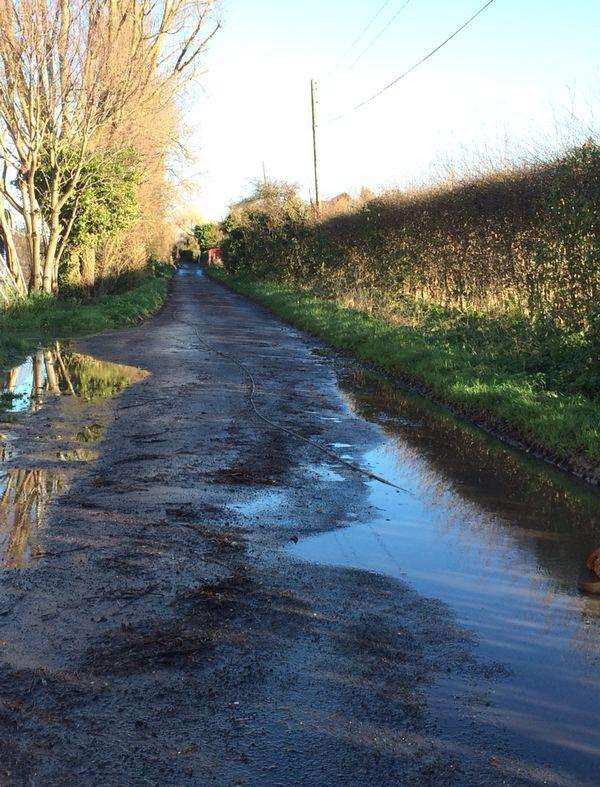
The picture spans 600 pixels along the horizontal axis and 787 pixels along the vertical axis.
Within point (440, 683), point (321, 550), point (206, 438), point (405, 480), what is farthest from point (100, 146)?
point (440, 683)

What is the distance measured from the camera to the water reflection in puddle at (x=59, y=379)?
1176cm

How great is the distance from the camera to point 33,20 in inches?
821

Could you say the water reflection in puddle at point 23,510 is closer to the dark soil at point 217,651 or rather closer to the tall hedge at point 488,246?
the dark soil at point 217,651

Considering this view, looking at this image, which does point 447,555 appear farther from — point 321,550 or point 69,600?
point 69,600

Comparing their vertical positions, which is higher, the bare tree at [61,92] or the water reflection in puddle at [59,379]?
the bare tree at [61,92]

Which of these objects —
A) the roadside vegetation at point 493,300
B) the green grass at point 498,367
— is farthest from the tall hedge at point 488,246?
the green grass at point 498,367

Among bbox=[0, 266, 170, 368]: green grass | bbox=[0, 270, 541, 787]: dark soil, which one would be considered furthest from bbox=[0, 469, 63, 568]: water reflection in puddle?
bbox=[0, 266, 170, 368]: green grass

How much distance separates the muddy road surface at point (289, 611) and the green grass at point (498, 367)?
59cm

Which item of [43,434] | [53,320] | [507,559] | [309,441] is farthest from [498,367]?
[53,320]

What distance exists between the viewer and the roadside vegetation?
10227 millimetres

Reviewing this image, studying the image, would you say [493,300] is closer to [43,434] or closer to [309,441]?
[309,441]

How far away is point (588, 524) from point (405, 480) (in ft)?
6.02

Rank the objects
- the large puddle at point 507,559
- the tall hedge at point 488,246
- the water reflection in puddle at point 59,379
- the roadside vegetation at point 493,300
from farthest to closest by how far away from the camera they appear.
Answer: the water reflection in puddle at point 59,379 < the tall hedge at point 488,246 < the roadside vegetation at point 493,300 < the large puddle at point 507,559

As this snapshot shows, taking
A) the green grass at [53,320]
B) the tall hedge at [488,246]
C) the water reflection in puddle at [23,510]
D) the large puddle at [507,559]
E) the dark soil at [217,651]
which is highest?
the tall hedge at [488,246]
